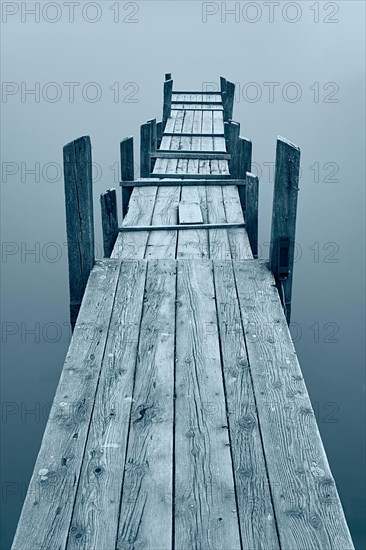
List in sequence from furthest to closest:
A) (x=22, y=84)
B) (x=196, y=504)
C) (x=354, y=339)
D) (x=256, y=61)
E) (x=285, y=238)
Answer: (x=256, y=61), (x=22, y=84), (x=354, y=339), (x=285, y=238), (x=196, y=504)

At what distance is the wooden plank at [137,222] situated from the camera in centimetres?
594

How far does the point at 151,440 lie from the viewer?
3.38 m

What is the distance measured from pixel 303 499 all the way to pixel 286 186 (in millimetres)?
2502

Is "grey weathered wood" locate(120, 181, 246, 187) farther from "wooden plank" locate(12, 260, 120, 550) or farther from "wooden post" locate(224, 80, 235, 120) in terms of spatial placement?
"wooden post" locate(224, 80, 235, 120)

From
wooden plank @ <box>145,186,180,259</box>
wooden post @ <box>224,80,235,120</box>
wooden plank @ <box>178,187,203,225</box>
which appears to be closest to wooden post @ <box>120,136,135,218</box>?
wooden plank @ <box>145,186,180,259</box>

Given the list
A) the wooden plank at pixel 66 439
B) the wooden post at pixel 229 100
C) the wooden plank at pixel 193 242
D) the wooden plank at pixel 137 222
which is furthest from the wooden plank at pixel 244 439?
the wooden post at pixel 229 100

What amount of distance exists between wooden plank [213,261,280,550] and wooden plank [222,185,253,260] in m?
1.18

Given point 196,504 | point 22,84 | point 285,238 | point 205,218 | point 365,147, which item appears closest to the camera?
point 196,504

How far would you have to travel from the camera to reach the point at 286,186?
494 cm

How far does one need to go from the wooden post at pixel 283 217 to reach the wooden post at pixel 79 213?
4.42 feet

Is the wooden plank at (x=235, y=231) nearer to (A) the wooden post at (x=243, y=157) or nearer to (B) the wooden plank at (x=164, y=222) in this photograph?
(B) the wooden plank at (x=164, y=222)

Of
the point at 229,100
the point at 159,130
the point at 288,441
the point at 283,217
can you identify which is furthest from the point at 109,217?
the point at 229,100

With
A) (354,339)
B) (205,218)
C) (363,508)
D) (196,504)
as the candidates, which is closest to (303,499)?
(196,504)

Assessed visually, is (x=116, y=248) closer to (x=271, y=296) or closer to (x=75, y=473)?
(x=271, y=296)
